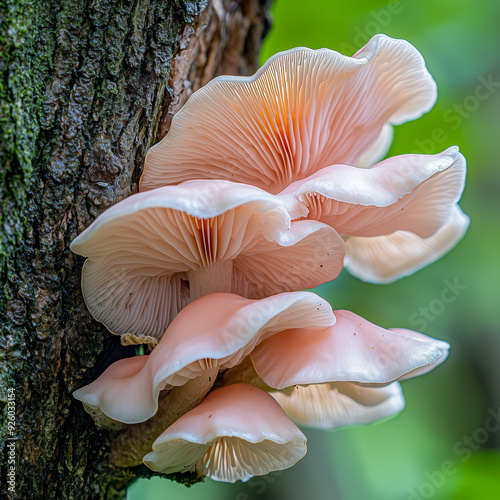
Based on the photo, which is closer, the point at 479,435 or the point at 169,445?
the point at 169,445

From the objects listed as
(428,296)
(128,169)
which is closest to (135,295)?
(128,169)

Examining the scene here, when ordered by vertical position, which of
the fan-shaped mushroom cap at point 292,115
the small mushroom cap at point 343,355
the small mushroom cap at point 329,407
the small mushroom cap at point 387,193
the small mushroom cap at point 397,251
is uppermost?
the fan-shaped mushroom cap at point 292,115

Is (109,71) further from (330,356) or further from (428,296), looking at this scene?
(428,296)

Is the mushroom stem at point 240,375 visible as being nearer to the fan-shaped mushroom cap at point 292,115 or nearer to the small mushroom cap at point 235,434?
the small mushroom cap at point 235,434

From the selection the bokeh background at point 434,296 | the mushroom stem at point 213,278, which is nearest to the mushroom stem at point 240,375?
the mushroom stem at point 213,278

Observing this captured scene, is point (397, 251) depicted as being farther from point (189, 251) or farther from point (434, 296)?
point (434, 296)

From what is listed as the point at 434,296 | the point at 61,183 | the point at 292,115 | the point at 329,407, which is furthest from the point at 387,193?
the point at 434,296
